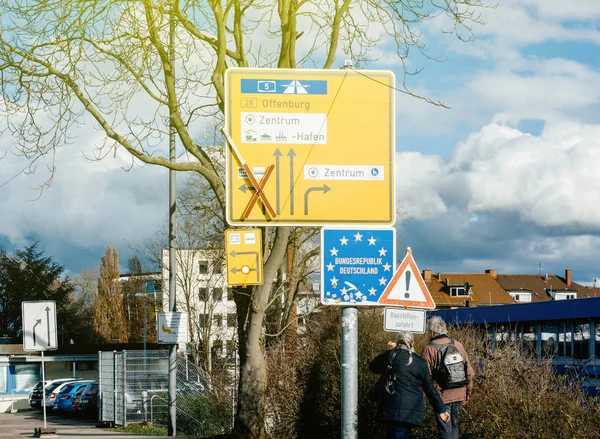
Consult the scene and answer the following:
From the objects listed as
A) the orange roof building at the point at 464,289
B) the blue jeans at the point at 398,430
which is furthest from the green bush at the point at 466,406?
the orange roof building at the point at 464,289

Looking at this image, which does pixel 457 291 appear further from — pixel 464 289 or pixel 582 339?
pixel 582 339

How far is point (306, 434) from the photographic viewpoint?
13828mm

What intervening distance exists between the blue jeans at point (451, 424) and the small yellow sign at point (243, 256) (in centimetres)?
245

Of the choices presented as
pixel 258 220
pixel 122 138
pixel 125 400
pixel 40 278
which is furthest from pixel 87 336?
pixel 258 220

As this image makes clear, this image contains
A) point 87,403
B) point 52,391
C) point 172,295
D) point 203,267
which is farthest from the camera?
point 203,267

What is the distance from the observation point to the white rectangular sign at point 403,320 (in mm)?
9258

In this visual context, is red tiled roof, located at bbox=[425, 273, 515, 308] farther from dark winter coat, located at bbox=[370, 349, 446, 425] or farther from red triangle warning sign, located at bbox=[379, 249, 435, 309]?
dark winter coat, located at bbox=[370, 349, 446, 425]

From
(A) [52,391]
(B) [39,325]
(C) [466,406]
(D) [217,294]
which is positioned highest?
(C) [466,406]

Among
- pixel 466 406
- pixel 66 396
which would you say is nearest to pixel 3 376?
pixel 66 396

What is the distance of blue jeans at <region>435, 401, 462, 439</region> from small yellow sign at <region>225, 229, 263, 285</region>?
245 cm

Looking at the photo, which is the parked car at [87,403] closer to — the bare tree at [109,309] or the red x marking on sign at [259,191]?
the red x marking on sign at [259,191]

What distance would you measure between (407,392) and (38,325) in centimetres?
1593

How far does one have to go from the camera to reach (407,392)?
8570 millimetres

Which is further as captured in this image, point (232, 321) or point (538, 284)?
point (538, 284)
